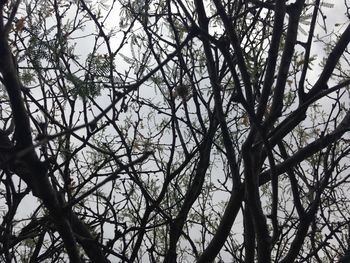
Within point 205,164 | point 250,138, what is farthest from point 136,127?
point 250,138

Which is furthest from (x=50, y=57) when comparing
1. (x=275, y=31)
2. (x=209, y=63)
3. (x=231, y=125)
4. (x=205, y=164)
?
(x=231, y=125)

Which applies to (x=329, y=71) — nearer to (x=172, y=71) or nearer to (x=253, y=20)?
(x=253, y=20)

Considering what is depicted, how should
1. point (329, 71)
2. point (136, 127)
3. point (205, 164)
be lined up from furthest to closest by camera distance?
point (136, 127) < point (205, 164) < point (329, 71)

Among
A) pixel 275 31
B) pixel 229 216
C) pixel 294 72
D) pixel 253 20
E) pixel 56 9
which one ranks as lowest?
pixel 229 216

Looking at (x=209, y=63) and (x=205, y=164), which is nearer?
(x=209, y=63)

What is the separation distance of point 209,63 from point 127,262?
1214mm

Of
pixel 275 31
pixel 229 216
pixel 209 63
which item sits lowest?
pixel 229 216

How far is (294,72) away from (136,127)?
4.36ft

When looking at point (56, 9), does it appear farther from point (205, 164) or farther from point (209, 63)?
point (209, 63)

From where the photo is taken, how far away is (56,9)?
12.2ft

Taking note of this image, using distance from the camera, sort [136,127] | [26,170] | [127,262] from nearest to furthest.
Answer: [26,170]
[127,262]
[136,127]

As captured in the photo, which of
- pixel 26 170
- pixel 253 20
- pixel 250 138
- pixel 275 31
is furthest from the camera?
pixel 253 20

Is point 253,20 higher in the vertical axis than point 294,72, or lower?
higher

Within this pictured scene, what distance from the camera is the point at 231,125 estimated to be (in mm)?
3879
